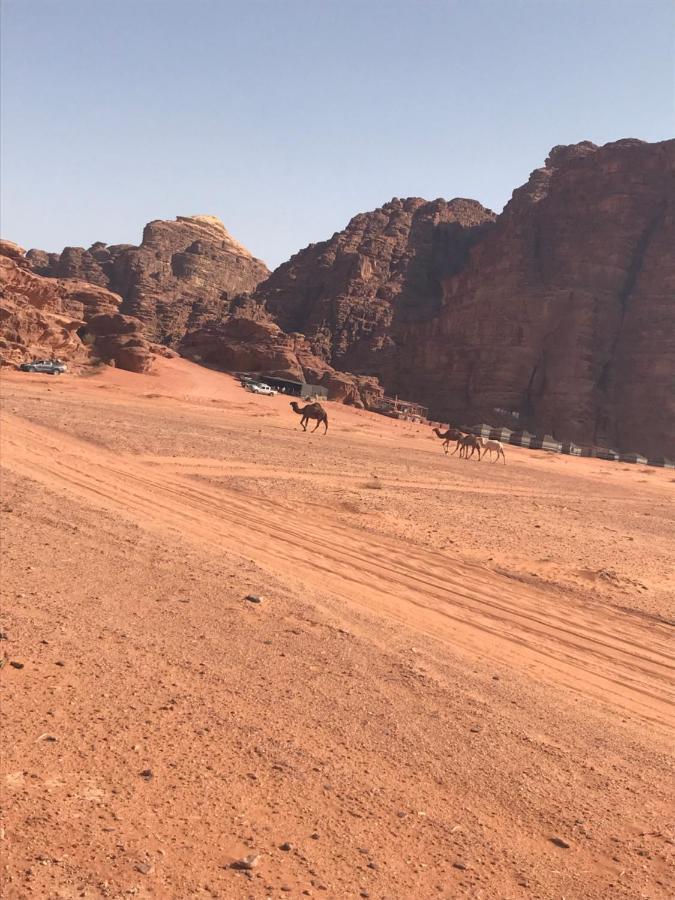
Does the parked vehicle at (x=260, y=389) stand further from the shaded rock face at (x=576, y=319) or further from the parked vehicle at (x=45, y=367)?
the shaded rock face at (x=576, y=319)

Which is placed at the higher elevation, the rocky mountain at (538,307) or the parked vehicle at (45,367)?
the rocky mountain at (538,307)

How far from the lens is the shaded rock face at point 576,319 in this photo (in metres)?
66.7

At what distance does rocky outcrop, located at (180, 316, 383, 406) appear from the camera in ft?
212

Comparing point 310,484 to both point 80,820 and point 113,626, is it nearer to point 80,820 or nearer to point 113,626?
point 113,626

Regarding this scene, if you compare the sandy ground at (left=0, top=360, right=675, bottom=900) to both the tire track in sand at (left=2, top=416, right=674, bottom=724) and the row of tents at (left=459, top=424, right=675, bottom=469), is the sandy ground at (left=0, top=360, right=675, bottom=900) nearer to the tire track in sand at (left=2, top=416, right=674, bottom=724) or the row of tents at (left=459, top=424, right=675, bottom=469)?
the tire track in sand at (left=2, top=416, right=674, bottom=724)

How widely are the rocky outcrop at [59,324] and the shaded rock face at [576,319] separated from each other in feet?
106

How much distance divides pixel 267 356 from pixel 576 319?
3067 centimetres

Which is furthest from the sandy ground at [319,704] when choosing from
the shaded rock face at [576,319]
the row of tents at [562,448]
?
the shaded rock face at [576,319]

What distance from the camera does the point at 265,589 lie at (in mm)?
7875

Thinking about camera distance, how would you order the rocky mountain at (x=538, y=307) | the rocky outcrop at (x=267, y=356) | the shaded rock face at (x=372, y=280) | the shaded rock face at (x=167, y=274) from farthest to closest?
the shaded rock face at (x=372, y=280), the shaded rock face at (x=167, y=274), the rocky mountain at (x=538, y=307), the rocky outcrop at (x=267, y=356)

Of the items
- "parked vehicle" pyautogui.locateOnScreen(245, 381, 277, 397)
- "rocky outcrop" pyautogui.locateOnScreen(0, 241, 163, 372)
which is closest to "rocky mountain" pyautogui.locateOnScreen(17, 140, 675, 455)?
"parked vehicle" pyautogui.locateOnScreen(245, 381, 277, 397)

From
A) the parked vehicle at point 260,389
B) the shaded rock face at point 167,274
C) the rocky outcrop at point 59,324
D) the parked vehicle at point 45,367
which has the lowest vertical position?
the parked vehicle at point 45,367

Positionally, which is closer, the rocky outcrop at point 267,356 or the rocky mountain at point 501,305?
the rocky outcrop at point 267,356

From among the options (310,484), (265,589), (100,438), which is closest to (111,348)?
(100,438)
